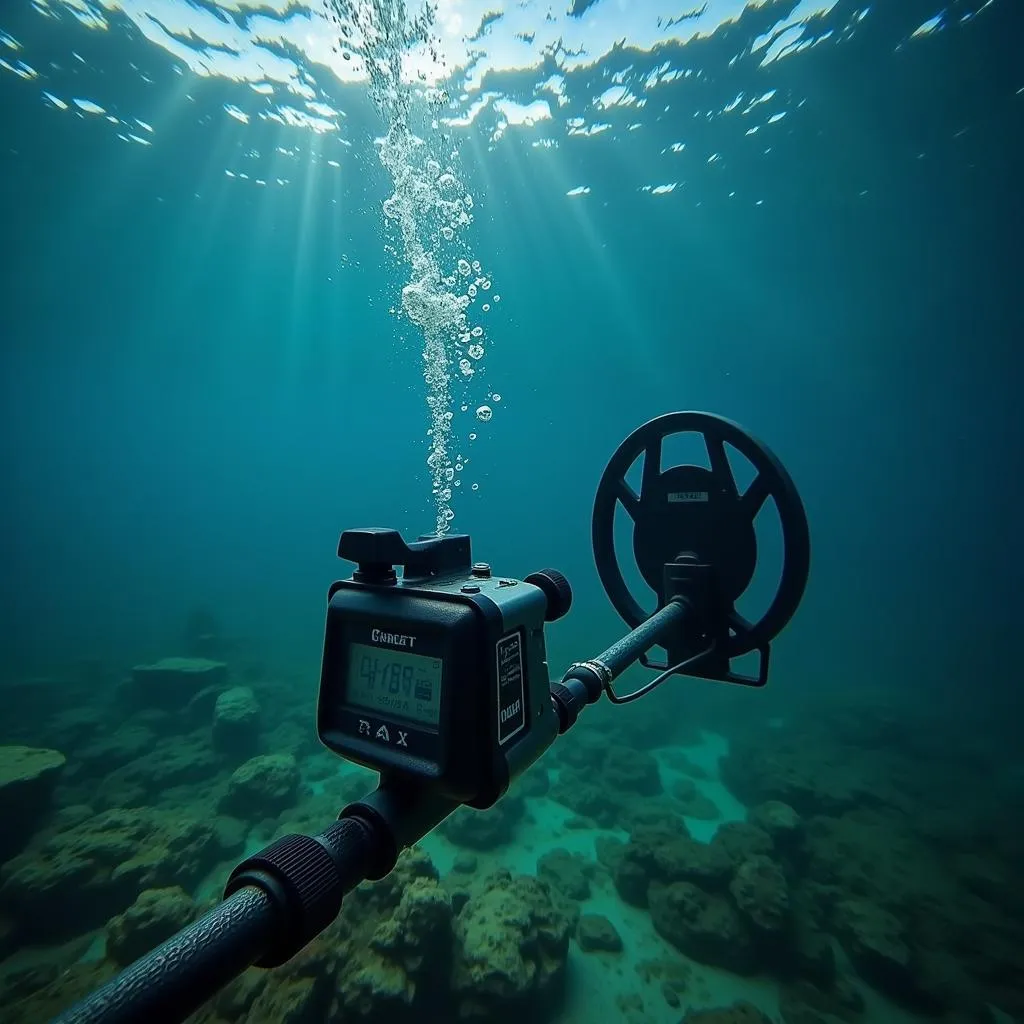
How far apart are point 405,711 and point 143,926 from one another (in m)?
7.22

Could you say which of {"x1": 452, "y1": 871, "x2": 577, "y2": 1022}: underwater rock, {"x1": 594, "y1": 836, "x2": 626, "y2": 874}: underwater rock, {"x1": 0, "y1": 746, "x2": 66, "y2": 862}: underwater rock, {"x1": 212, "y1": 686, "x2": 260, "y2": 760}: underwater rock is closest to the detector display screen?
{"x1": 452, "y1": 871, "x2": 577, "y2": 1022}: underwater rock

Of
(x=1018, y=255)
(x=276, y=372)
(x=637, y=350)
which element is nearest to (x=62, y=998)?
(x=1018, y=255)

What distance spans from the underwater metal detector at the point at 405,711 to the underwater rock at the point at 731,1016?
545 cm

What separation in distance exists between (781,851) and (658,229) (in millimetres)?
25319

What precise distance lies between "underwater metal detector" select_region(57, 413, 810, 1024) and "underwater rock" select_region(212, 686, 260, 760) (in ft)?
40.8

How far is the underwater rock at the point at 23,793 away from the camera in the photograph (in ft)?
25.3

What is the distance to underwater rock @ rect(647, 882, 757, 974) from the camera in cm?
585

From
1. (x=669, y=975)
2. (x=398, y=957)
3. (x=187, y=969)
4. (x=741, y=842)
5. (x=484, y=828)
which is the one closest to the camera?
(x=187, y=969)

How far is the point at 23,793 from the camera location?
7.95m

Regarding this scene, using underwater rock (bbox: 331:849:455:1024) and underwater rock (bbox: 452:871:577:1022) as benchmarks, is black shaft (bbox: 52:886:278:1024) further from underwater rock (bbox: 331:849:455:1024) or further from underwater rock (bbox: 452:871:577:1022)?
underwater rock (bbox: 452:871:577:1022)

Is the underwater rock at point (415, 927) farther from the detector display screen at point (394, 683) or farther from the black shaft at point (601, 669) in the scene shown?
the detector display screen at point (394, 683)

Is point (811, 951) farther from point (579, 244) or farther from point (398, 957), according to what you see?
point (579, 244)

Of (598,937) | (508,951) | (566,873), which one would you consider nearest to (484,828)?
(566,873)

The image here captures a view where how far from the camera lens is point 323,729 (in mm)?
1481
